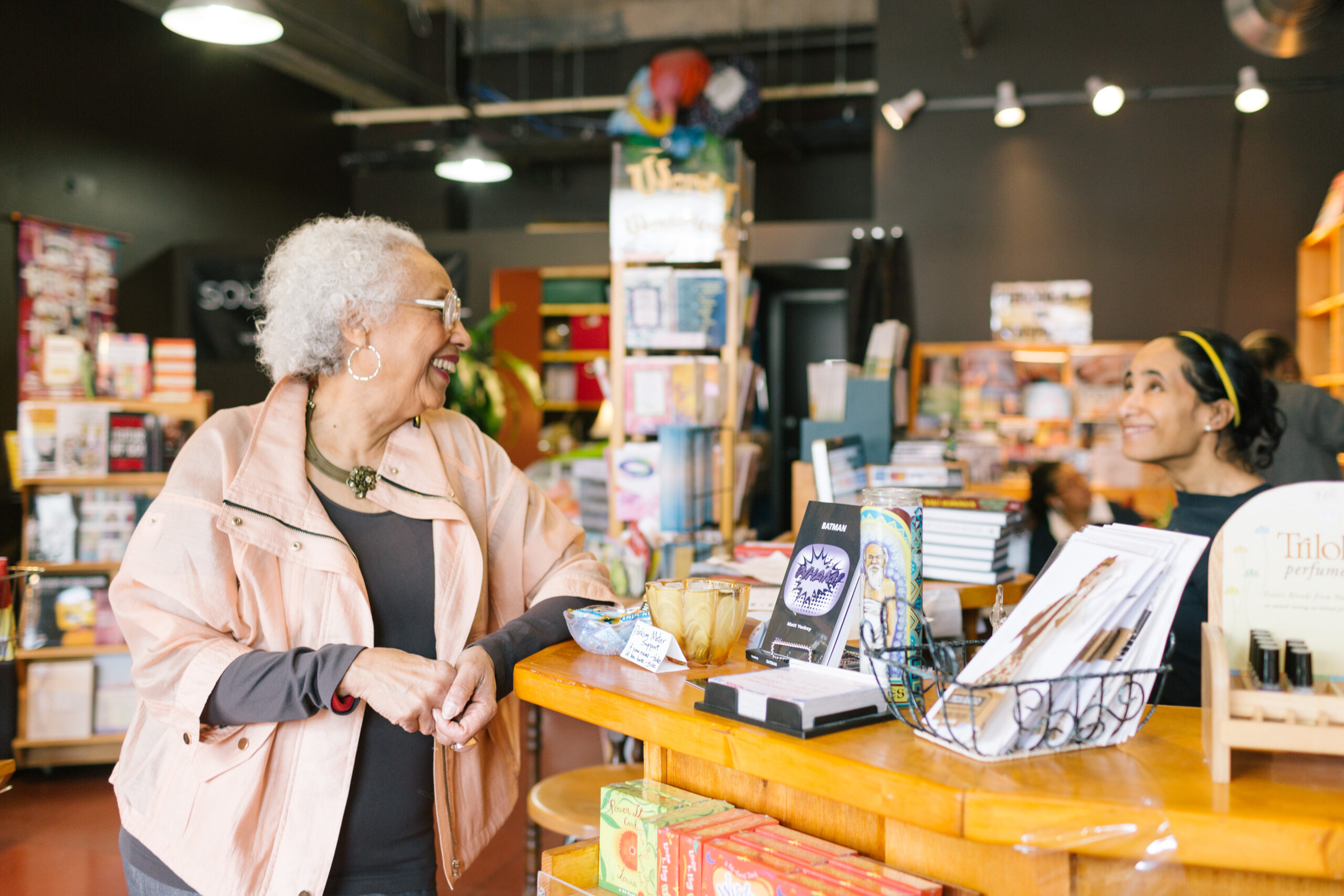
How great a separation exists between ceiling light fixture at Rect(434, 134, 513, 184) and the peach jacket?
17.4 ft

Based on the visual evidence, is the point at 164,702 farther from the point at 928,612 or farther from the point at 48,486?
the point at 48,486

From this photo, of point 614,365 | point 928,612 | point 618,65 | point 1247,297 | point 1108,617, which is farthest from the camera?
point 618,65

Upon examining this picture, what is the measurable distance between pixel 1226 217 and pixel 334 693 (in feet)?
21.7

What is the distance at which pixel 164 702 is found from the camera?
1.53 meters

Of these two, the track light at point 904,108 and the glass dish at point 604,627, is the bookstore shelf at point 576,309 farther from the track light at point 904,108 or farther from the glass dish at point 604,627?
the glass dish at point 604,627

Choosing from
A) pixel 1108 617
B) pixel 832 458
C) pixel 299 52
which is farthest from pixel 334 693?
pixel 299 52

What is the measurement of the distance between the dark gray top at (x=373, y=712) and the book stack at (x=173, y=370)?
3545 millimetres

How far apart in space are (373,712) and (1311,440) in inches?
153

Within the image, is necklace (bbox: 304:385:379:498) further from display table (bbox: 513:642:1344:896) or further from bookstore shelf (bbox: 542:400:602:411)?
bookstore shelf (bbox: 542:400:602:411)

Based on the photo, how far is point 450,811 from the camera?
1.71 meters

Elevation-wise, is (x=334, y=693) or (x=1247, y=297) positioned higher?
(x=1247, y=297)

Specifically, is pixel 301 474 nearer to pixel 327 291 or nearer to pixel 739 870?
pixel 327 291

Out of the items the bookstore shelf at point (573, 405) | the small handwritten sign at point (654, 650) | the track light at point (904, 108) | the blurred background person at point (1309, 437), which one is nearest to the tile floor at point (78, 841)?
the small handwritten sign at point (654, 650)

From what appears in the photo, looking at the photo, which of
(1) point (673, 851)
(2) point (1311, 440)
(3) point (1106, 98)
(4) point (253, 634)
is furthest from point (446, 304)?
(3) point (1106, 98)
